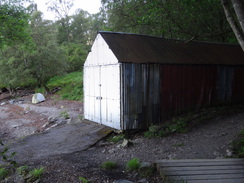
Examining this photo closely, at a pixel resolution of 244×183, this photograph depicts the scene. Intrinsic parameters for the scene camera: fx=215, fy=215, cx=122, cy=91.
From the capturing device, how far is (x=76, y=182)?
4453 mm

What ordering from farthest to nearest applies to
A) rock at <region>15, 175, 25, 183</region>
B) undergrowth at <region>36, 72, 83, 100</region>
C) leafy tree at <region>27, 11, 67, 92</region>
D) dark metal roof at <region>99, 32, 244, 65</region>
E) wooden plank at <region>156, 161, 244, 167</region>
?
leafy tree at <region>27, 11, 67, 92</region>
undergrowth at <region>36, 72, 83, 100</region>
dark metal roof at <region>99, 32, 244, 65</region>
rock at <region>15, 175, 25, 183</region>
wooden plank at <region>156, 161, 244, 167</region>

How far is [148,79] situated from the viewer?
8.55 m

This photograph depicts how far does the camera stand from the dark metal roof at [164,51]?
856cm

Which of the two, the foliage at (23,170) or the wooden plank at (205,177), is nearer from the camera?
the wooden plank at (205,177)

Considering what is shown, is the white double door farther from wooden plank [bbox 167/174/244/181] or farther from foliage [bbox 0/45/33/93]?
foliage [bbox 0/45/33/93]

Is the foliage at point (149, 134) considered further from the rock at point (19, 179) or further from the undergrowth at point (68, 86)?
the undergrowth at point (68, 86)

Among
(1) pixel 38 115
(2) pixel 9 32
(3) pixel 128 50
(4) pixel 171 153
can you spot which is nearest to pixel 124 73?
(3) pixel 128 50

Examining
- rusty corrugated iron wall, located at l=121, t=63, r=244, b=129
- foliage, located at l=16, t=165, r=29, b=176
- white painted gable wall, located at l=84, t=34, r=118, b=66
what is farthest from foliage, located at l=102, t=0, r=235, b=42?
foliage, located at l=16, t=165, r=29, b=176

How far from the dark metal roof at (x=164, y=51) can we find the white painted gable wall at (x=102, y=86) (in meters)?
0.48

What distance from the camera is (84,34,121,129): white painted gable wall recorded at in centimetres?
829

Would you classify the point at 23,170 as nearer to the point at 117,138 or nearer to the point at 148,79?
the point at 117,138

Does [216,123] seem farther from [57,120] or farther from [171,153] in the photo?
[57,120]

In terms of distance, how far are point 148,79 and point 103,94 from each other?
2.00m

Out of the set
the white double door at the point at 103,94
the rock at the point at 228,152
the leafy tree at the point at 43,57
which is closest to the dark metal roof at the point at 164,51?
the white double door at the point at 103,94
